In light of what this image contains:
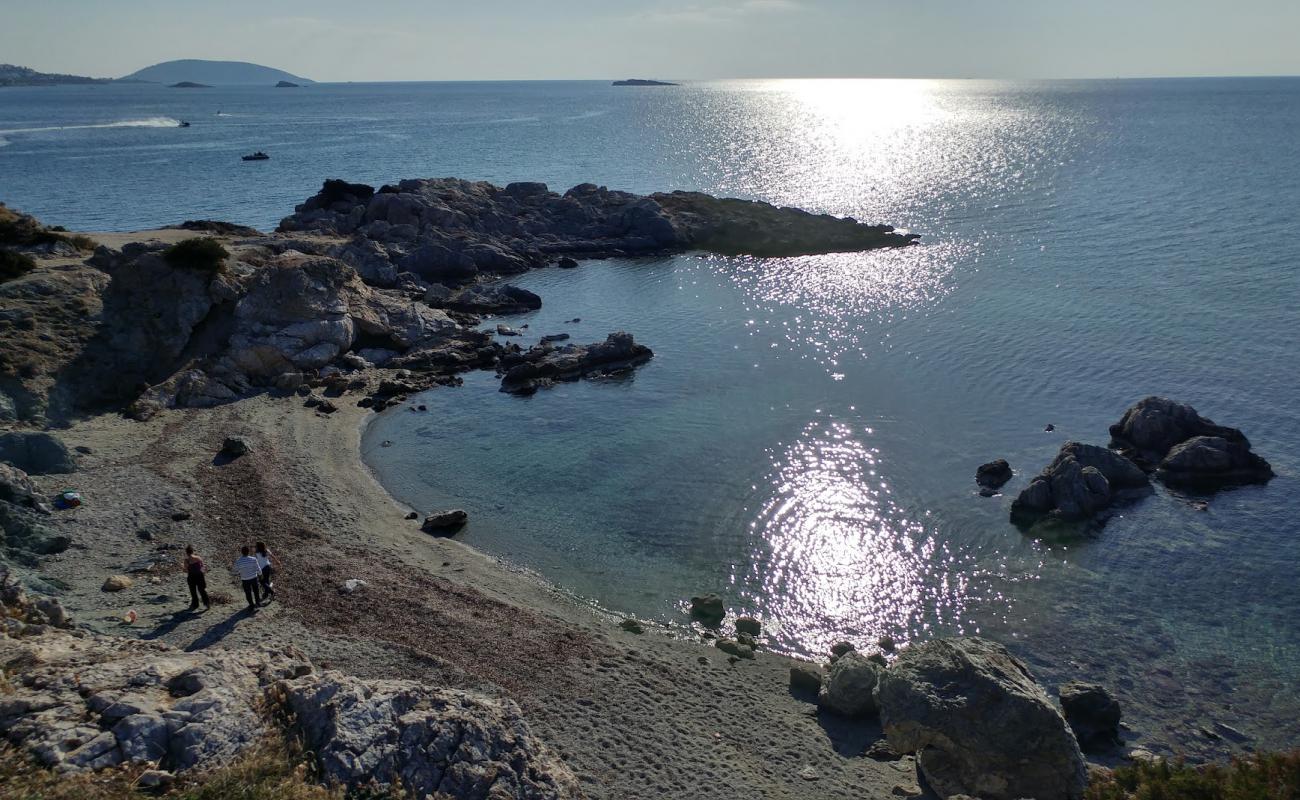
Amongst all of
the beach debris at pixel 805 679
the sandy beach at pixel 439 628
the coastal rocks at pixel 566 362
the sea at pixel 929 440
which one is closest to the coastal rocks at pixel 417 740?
the sandy beach at pixel 439 628

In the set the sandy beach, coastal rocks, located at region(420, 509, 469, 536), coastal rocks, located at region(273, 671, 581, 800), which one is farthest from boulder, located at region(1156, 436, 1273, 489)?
coastal rocks, located at region(273, 671, 581, 800)

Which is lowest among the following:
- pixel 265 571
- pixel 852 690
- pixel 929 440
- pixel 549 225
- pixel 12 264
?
pixel 852 690

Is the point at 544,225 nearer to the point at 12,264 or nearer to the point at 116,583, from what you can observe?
the point at 12,264

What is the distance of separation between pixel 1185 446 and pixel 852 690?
2171 centimetres

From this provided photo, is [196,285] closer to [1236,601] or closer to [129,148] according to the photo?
[1236,601]

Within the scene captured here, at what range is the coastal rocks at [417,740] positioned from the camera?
1325 centimetres

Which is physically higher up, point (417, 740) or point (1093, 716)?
point (417, 740)

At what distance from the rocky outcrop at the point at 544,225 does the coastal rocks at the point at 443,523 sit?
1596 inches

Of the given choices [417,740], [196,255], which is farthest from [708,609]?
[196,255]

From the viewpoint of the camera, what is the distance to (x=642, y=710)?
66.6ft

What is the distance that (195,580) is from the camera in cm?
2175

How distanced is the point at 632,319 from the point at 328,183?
42.2 meters

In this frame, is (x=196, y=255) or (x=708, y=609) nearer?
(x=708, y=609)

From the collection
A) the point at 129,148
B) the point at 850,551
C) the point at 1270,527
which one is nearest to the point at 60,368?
the point at 850,551
